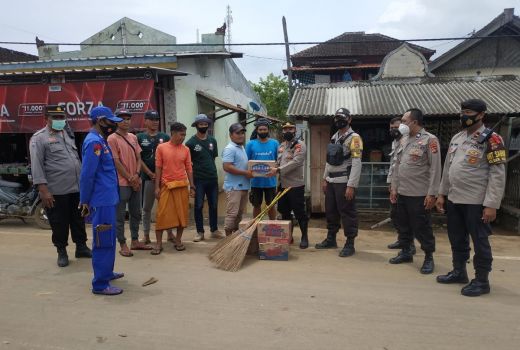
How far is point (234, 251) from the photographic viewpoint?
4.59 m

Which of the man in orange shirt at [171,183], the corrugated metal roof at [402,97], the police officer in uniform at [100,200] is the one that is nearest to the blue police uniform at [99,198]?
the police officer in uniform at [100,200]

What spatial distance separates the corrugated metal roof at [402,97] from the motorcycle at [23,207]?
4.95m

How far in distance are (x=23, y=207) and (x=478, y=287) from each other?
7.20 m

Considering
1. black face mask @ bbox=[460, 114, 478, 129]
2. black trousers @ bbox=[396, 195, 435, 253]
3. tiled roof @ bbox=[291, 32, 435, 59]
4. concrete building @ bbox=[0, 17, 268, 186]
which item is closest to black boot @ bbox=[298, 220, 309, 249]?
black trousers @ bbox=[396, 195, 435, 253]

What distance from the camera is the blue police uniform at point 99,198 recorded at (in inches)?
143

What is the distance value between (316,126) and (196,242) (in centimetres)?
412

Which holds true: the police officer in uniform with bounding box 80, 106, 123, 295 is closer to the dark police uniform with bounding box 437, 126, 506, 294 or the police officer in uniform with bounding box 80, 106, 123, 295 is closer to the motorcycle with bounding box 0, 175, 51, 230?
the dark police uniform with bounding box 437, 126, 506, 294

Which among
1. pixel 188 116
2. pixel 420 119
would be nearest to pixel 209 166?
pixel 420 119

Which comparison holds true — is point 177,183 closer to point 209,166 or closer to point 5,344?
point 209,166

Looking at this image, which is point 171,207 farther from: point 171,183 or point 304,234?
point 304,234

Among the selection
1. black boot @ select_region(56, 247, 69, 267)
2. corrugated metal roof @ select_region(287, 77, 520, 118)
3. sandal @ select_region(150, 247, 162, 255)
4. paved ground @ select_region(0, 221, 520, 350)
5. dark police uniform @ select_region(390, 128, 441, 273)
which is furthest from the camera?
corrugated metal roof @ select_region(287, 77, 520, 118)

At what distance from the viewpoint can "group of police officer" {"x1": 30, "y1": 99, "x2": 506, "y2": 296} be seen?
3656mm

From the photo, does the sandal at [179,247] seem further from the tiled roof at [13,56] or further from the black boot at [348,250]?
the tiled roof at [13,56]

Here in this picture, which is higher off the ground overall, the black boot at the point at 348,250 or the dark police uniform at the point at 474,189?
the dark police uniform at the point at 474,189
